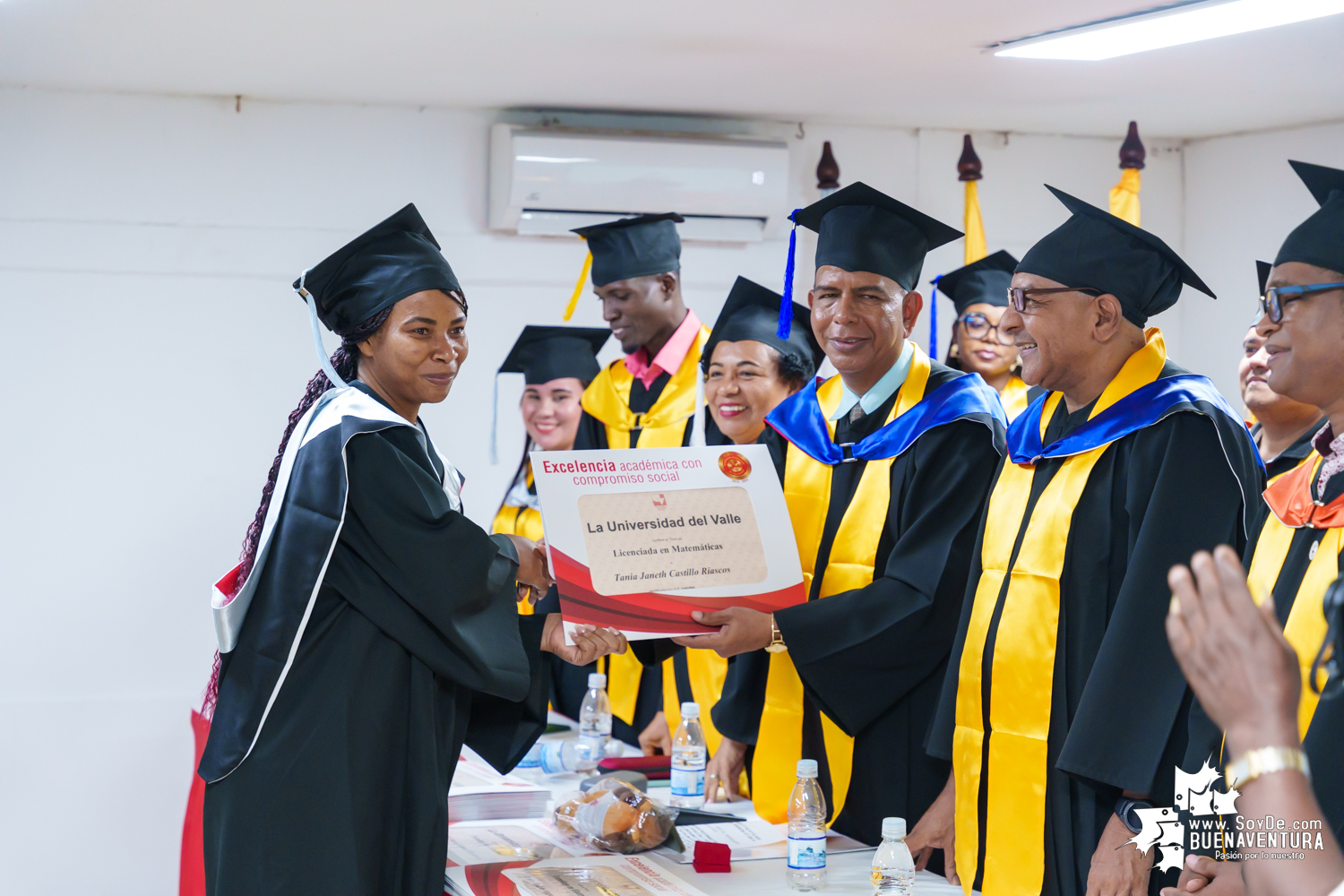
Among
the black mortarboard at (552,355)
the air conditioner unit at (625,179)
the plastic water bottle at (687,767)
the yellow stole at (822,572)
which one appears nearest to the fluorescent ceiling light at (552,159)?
the air conditioner unit at (625,179)

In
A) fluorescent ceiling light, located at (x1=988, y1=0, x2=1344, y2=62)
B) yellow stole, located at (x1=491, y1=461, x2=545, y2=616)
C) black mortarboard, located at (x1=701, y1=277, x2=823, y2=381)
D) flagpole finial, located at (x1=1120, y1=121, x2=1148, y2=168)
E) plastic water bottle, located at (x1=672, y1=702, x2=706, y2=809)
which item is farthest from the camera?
flagpole finial, located at (x1=1120, y1=121, x2=1148, y2=168)

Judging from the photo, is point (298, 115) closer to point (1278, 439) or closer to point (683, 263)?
point (683, 263)

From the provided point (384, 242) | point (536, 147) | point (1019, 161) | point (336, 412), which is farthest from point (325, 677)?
point (1019, 161)

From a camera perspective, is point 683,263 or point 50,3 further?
point 683,263

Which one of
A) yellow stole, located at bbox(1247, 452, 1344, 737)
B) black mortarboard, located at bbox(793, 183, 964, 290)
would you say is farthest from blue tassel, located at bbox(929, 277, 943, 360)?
yellow stole, located at bbox(1247, 452, 1344, 737)

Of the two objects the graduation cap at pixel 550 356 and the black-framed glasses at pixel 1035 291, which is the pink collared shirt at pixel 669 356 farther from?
the black-framed glasses at pixel 1035 291

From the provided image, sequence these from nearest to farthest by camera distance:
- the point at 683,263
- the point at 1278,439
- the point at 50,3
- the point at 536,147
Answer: the point at 1278,439, the point at 50,3, the point at 536,147, the point at 683,263

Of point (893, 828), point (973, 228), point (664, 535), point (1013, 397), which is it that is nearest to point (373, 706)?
point (664, 535)

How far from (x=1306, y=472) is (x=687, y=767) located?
67.0 inches

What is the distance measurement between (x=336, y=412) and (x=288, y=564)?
33 centimetres

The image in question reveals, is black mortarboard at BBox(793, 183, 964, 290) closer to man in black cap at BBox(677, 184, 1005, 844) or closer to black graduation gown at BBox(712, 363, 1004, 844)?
man in black cap at BBox(677, 184, 1005, 844)

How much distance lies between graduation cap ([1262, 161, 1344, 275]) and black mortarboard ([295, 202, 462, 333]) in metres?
1.65

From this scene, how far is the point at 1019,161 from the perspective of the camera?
6.49 m

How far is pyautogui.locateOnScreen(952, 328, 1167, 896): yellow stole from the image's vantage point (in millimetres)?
2506
